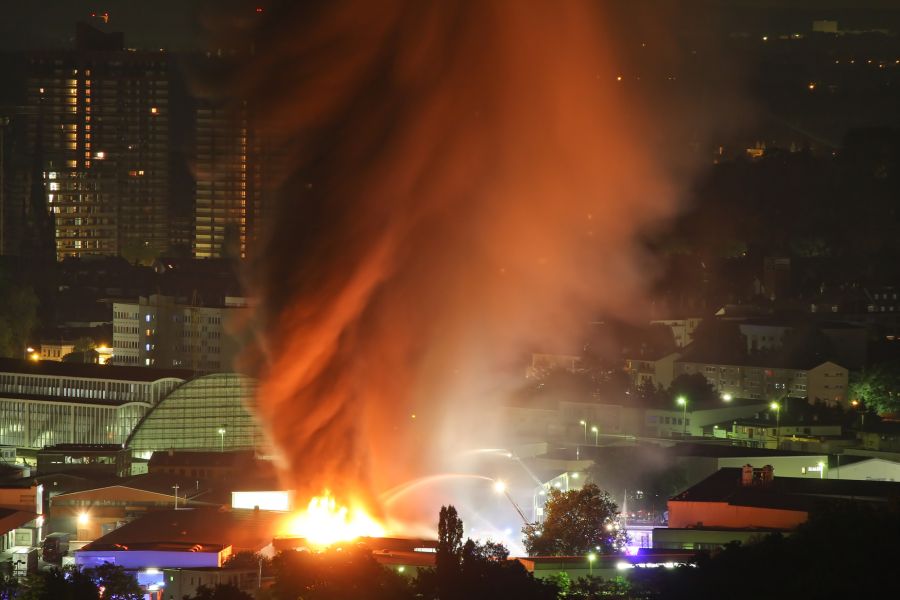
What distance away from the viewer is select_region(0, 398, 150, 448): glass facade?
78.4 feet

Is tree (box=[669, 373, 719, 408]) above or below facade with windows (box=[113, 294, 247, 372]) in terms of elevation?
below

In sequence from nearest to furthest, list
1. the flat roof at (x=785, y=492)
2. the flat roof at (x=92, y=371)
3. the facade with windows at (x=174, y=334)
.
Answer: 1. the flat roof at (x=785, y=492)
2. the flat roof at (x=92, y=371)
3. the facade with windows at (x=174, y=334)

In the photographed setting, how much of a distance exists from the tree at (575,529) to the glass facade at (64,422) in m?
9.07

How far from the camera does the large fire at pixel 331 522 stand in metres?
16.7

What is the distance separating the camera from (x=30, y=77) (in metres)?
52.1

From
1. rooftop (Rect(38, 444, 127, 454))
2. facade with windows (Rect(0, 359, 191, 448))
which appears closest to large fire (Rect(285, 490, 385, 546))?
rooftop (Rect(38, 444, 127, 454))

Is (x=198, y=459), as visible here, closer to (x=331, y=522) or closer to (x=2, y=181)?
(x=331, y=522)

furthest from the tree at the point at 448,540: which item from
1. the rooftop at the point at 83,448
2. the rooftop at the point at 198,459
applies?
the rooftop at the point at 83,448

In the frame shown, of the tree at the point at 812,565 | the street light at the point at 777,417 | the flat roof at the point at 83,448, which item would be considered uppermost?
the street light at the point at 777,417

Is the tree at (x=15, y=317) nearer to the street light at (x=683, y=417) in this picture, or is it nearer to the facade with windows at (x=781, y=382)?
the facade with windows at (x=781, y=382)

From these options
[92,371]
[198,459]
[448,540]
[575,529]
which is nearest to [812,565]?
[448,540]

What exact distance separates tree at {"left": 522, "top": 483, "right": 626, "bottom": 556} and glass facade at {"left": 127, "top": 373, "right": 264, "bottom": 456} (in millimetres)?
8006

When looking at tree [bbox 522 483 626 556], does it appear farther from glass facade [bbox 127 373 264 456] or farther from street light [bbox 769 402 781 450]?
glass facade [bbox 127 373 264 456]

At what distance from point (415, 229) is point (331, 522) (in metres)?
9.48
